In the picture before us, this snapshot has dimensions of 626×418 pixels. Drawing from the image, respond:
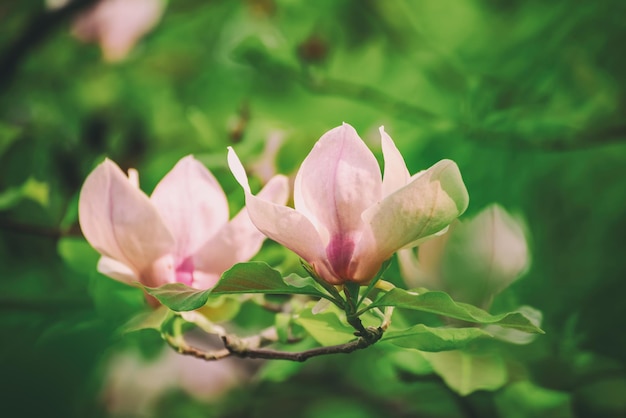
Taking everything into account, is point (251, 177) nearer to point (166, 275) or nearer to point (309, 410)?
point (166, 275)

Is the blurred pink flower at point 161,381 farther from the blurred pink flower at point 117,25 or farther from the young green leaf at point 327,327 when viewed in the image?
the young green leaf at point 327,327

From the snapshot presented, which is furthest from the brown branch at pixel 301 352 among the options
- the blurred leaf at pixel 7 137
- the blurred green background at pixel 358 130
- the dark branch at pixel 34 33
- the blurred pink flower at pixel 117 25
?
the blurred pink flower at pixel 117 25

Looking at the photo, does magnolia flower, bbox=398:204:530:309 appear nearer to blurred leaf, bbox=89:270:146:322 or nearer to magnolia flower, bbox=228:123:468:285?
magnolia flower, bbox=228:123:468:285

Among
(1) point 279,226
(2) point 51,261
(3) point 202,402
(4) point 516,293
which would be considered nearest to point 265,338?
(1) point 279,226

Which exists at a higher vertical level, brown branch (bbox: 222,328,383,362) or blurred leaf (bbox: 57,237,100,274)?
brown branch (bbox: 222,328,383,362)

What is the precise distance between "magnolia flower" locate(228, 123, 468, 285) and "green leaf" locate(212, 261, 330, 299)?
0.11 feet

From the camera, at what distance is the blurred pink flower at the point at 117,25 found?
159cm

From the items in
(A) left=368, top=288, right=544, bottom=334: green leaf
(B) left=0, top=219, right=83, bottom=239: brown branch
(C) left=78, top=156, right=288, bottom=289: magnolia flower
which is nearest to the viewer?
(A) left=368, top=288, right=544, bottom=334: green leaf

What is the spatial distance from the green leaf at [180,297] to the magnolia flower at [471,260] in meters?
0.26

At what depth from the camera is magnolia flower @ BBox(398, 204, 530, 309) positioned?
0.75 meters

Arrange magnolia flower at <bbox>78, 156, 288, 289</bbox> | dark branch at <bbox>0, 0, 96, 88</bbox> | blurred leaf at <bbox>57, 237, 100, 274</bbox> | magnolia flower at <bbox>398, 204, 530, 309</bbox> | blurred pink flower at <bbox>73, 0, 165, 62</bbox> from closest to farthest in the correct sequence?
magnolia flower at <bbox>78, 156, 288, 289</bbox>
magnolia flower at <bbox>398, 204, 530, 309</bbox>
blurred leaf at <bbox>57, 237, 100, 274</bbox>
dark branch at <bbox>0, 0, 96, 88</bbox>
blurred pink flower at <bbox>73, 0, 165, 62</bbox>

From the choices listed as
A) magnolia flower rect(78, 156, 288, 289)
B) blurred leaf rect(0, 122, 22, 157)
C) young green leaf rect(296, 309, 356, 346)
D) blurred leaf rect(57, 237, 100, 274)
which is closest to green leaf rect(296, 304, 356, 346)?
young green leaf rect(296, 309, 356, 346)

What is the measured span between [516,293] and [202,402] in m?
0.89

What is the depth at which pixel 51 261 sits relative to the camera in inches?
50.0
